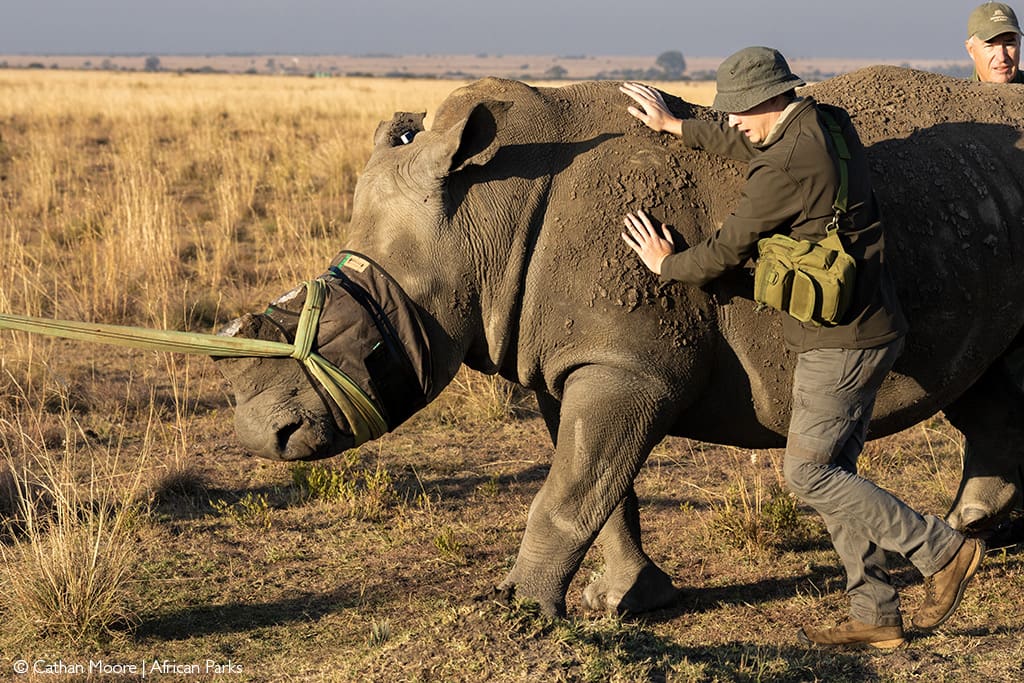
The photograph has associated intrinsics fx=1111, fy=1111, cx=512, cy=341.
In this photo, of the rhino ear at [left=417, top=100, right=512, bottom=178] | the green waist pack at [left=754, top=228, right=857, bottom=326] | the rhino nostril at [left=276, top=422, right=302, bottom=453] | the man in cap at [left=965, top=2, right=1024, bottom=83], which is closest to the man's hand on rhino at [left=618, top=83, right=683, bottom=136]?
the rhino ear at [left=417, top=100, right=512, bottom=178]

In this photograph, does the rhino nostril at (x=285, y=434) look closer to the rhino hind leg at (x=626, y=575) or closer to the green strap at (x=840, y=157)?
the rhino hind leg at (x=626, y=575)

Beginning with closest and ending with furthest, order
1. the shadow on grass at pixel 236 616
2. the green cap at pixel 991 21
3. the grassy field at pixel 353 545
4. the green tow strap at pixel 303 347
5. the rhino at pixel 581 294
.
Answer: the green tow strap at pixel 303 347, the rhino at pixel 581 294, the grassy field at pixel 353 545, the shadow on grass at pixel 236 616, the green cap at pixel 991 21

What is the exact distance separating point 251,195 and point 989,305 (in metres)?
11.7

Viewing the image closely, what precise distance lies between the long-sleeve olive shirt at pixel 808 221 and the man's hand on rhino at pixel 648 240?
0.15 feet

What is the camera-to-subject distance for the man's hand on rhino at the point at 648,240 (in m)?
3.97

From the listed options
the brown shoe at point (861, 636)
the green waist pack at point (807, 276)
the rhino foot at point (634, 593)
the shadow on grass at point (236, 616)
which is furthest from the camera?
the rhino foot at point (634, 593)

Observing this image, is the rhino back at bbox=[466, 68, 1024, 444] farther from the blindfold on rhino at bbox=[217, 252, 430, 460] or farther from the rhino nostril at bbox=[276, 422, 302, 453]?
the rhino nostril at bbox=[276, 422, 302, 453]

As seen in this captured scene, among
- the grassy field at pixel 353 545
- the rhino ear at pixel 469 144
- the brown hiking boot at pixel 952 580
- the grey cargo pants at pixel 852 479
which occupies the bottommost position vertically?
the grassy field at pixel 353 545

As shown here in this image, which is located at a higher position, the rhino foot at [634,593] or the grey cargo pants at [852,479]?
the grey cargo pants at [852,479]

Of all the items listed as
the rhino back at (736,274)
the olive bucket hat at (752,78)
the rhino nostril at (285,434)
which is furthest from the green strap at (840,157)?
the rhino nostril at (285,434)

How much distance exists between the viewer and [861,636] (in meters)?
4.38

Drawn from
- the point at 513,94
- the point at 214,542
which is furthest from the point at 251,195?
the point at 513,94

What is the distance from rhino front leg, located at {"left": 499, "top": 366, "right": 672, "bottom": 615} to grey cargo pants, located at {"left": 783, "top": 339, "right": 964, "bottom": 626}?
0.52 m

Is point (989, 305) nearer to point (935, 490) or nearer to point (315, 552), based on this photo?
point (935, 490)
